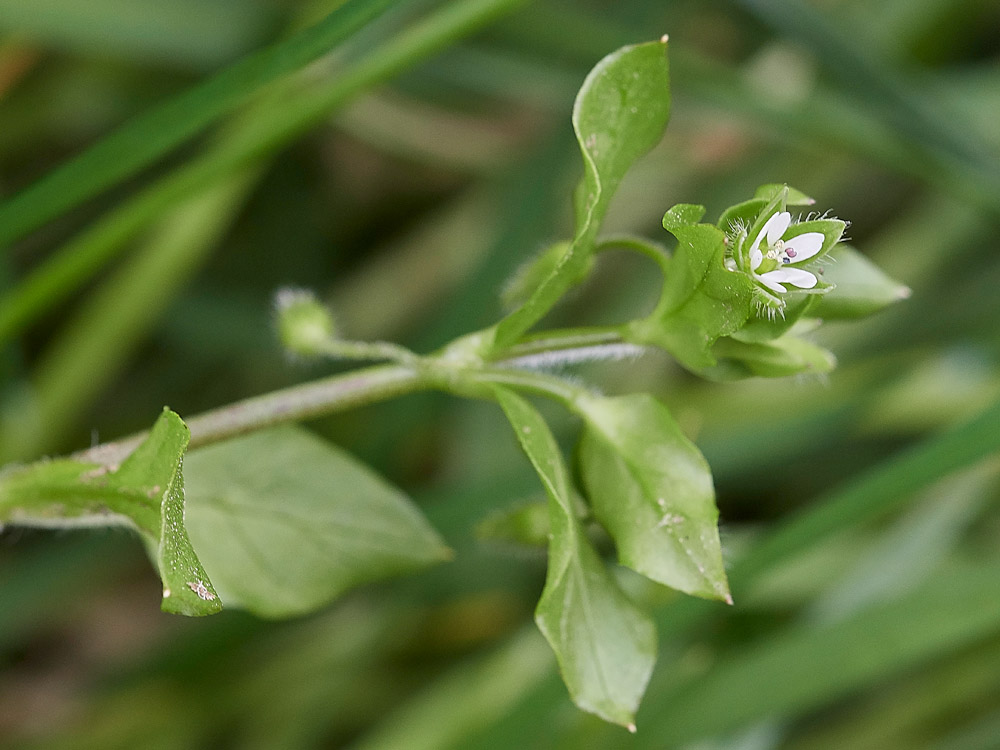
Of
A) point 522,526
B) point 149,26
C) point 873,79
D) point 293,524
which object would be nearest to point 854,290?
point 522,526

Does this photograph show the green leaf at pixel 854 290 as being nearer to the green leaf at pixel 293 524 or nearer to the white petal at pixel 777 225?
the white petal at pixel 777 225

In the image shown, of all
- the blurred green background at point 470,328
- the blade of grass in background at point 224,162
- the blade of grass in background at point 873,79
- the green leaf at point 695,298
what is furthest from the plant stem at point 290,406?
the blade of grass in background at point 873,79

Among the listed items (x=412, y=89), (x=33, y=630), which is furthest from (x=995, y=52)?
(x=33, y=630)

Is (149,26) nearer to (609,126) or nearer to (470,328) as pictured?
(470,328)

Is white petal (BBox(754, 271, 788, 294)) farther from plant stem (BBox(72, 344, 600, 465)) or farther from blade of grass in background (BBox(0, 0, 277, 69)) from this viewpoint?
blade of grass in background (BBox(0, 0, 277, 69))

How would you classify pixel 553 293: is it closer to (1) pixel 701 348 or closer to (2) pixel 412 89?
(1) pixel 701 348

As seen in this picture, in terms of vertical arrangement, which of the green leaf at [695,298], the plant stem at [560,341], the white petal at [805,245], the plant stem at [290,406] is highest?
the white petal at [805,245]

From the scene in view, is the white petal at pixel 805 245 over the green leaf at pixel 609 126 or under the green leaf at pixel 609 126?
under
